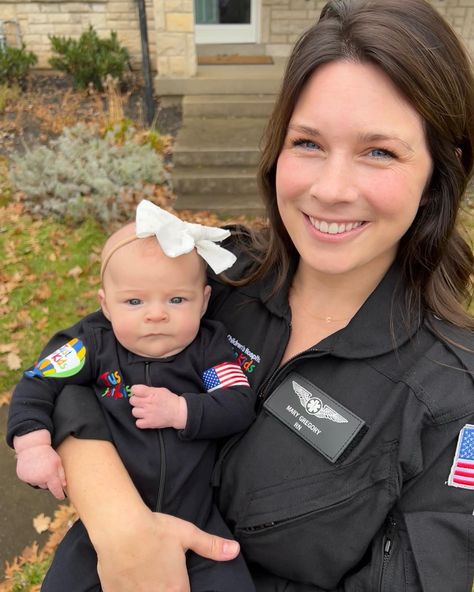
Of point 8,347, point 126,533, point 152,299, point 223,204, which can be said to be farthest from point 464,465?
point 223,204

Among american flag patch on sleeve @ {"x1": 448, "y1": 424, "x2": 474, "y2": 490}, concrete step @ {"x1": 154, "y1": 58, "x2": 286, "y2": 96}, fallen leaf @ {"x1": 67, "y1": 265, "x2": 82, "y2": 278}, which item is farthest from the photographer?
concrete step @ {"x1": 154, "y1": 58, "x2": 286, "y2": 96}

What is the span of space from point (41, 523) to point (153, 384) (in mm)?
2015

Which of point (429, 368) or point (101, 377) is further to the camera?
point (101, 377)

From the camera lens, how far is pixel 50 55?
9883mm

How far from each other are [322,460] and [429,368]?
1.40ft

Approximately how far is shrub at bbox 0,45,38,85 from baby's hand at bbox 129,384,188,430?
30.3ft

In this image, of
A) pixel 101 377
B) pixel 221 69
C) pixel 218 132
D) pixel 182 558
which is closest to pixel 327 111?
pixel 101 377

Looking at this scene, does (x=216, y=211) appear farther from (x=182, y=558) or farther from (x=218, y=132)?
(x=182, y=558)

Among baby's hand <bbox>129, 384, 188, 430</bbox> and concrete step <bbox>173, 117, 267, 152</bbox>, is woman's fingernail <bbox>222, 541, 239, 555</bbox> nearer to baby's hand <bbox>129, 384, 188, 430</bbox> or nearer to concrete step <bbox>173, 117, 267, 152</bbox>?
baby's hand <bbox>129, 384, 188, 430</bbox>

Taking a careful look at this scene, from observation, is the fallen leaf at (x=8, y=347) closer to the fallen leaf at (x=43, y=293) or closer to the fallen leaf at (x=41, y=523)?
the fallen leaf at (x=43, y=293)

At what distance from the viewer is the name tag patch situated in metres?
1.57

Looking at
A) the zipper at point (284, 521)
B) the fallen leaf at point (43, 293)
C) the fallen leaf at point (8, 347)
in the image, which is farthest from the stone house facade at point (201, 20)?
the zipper at point (284, 521)

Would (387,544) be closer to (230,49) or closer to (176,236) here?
(176,236)

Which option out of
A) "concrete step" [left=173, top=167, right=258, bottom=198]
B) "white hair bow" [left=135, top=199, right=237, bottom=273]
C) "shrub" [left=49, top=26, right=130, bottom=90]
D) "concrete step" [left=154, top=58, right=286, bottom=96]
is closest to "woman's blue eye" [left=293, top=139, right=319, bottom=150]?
"white hair bow" [left=135, top=199, right=237, bottom=273]
